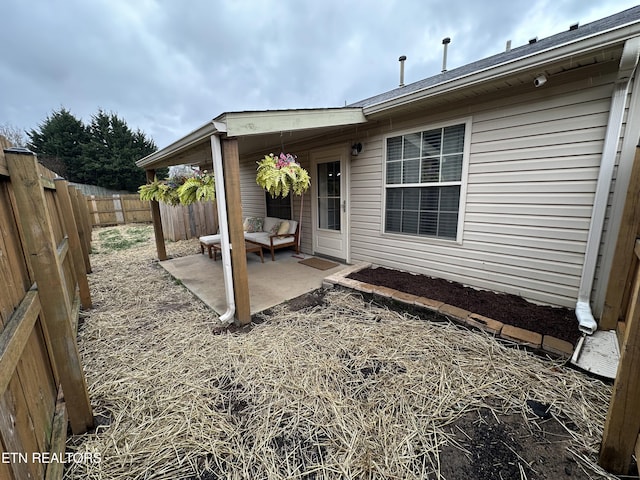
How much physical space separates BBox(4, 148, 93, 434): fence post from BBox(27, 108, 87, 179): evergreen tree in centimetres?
2080

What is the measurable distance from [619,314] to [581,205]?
100 centimetres

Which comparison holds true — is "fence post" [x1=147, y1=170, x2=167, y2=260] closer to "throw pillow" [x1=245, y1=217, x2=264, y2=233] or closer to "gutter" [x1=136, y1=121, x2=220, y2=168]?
"gutter" [x1=136, y1=121, x2=220, y2=168]

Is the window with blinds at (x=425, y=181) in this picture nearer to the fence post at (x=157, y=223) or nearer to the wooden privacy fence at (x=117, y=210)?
the fence post at (x=157, y=223)

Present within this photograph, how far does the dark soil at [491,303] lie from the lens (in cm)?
231

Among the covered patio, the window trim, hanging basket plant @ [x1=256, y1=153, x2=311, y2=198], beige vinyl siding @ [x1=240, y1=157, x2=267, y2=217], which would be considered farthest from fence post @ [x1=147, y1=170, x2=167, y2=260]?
the window trim

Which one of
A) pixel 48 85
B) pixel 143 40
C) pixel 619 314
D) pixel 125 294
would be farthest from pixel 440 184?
pixel 48 85

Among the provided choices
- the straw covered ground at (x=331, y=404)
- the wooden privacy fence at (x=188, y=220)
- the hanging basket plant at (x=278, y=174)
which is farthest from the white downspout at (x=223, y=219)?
the wooden privacy fence at (x=188, y=220)

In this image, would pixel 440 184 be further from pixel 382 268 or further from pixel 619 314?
pixel 619 314

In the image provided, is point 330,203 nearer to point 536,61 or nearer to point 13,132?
point 536,61

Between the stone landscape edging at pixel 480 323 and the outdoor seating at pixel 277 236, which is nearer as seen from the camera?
the stone landscape edging at pixel 480 323

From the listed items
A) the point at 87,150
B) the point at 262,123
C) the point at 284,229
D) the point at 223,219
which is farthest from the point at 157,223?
the point at 87,150

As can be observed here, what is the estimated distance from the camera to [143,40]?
27.2 feet

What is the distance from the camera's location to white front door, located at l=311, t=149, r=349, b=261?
4.46m

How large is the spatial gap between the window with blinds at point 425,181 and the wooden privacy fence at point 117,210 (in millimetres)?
12895
